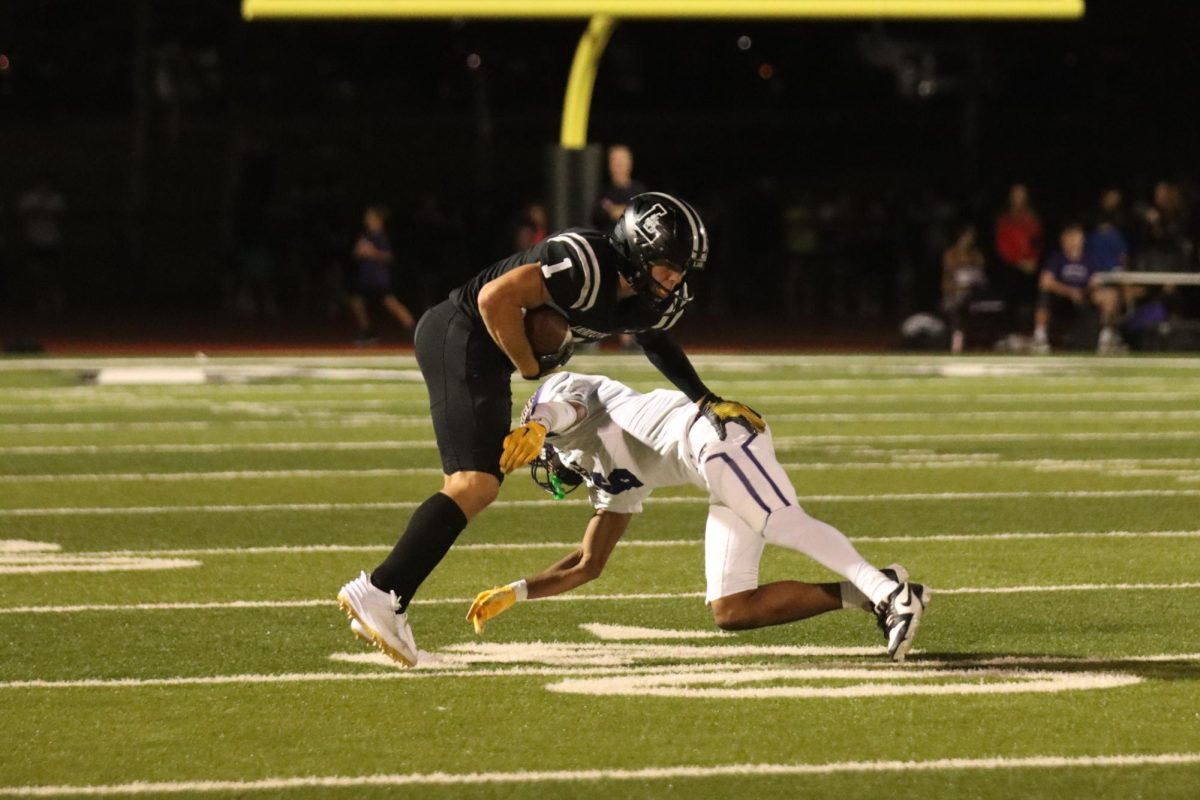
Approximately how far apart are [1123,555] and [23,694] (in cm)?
423

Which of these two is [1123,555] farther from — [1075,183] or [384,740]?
[1075,183]

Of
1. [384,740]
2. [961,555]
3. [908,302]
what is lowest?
[908,302]

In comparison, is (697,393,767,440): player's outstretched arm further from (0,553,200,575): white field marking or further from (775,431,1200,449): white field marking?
(775,431,1200,449): white field marking

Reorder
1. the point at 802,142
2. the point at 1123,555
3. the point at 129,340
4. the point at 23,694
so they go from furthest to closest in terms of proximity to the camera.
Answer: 1. the point at 802,142
2. the point at 129,340
3. the point at 1123,555
4. the point at 23,694

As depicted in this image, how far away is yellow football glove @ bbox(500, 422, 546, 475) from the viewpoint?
20.8 ft

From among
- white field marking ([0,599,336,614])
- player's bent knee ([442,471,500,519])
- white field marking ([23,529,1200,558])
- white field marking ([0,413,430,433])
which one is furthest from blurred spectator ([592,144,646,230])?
player's bent knee ([442,471,500,519])

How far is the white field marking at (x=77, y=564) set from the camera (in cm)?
849

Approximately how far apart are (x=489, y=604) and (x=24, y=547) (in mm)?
2899

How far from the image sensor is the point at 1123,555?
343 inches

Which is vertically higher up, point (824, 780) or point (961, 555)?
point (824, 780)

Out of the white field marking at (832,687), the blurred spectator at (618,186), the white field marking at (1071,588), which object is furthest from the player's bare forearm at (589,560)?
the blurred spectator at (618,186)

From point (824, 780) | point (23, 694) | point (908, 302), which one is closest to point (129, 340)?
point (908, 302)

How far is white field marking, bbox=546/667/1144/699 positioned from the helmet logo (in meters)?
1.16

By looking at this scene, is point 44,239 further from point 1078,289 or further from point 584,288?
point 584,288
